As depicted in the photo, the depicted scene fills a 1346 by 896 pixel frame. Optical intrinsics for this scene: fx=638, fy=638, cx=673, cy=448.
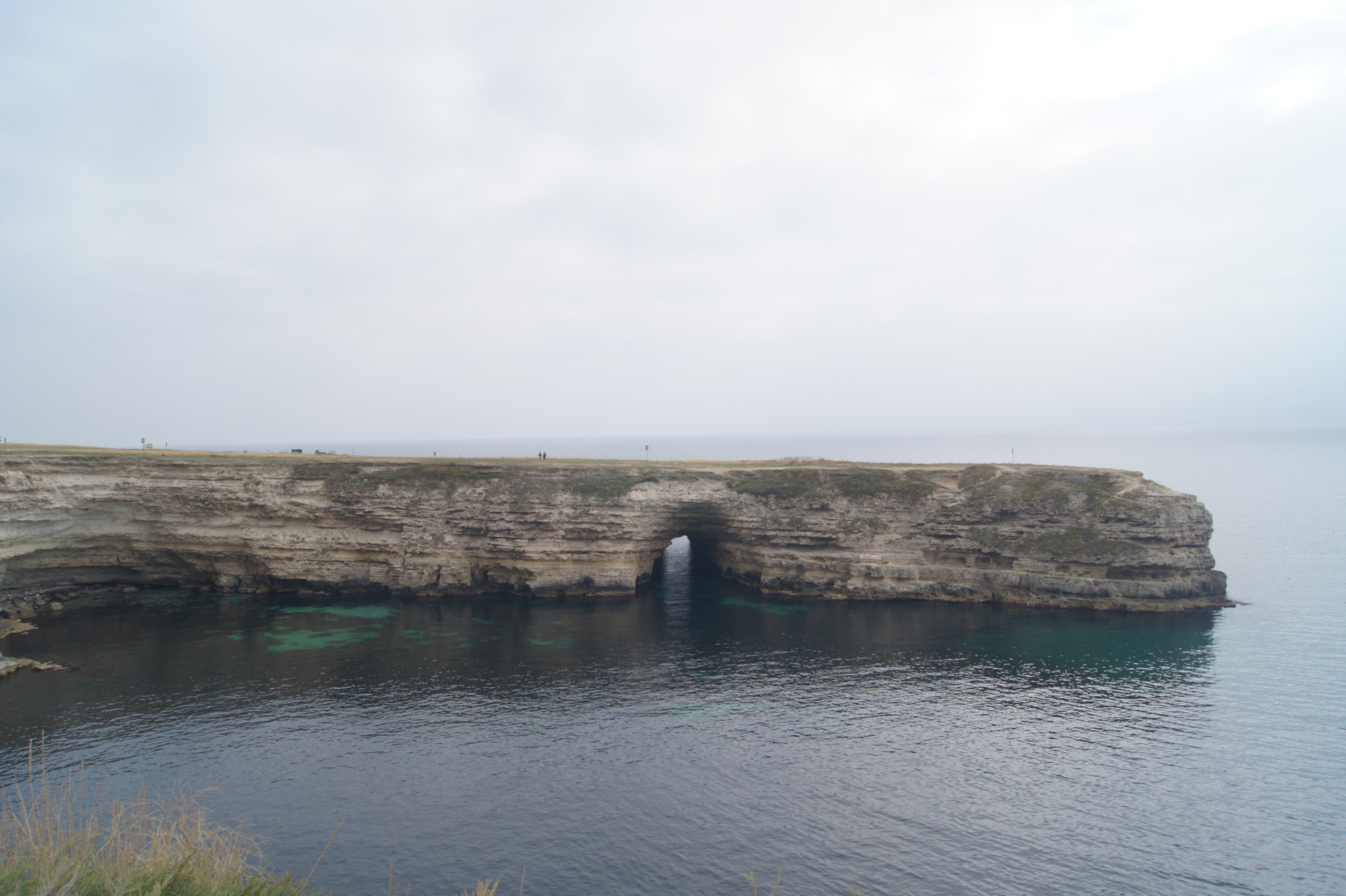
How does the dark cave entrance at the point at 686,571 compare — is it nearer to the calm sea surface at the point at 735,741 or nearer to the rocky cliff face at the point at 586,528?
the rocky cliff face at the point at 586,528

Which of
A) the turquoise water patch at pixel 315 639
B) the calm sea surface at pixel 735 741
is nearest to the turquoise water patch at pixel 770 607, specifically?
the calm sea surface at pixel 735 741

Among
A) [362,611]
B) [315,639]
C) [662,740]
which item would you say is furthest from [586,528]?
[662,740]

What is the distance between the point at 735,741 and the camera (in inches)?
1202

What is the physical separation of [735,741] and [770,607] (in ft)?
83.8

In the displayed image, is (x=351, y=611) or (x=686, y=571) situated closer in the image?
(x=351, y=611)

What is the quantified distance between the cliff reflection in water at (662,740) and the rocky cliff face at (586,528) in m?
7.21

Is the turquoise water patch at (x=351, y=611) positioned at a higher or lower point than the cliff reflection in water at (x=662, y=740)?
higher

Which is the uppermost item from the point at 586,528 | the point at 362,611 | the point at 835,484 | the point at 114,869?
the point at 835,484

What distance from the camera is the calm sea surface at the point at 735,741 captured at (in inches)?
878

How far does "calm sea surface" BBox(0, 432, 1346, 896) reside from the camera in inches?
878

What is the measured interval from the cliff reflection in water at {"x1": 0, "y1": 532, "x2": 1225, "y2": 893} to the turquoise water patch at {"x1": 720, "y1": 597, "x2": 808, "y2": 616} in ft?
11.9

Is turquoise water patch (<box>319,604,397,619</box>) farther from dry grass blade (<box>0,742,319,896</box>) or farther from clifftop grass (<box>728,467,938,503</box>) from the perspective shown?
dry grass blade (<box>0,742,319,896</box>)

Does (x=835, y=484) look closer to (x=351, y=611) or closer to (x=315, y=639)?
(x=351, y=611)

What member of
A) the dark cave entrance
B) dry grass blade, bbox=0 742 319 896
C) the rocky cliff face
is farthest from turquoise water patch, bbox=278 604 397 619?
dry grass blade, bbox=0 742 319 896
